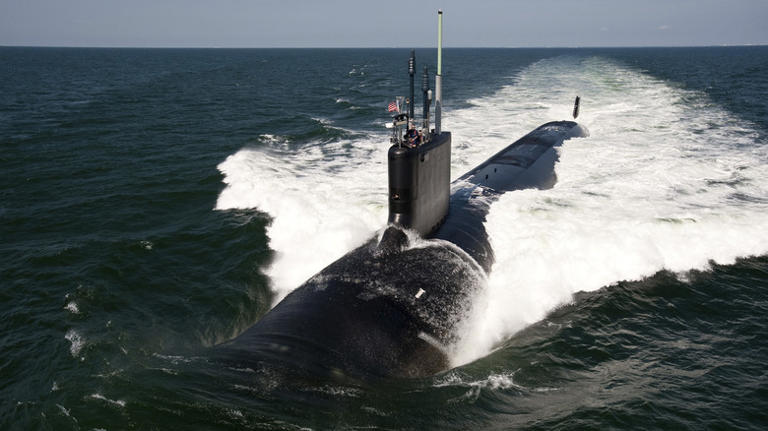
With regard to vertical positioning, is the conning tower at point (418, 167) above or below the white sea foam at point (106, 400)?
above

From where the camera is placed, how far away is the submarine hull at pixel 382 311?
342 inches

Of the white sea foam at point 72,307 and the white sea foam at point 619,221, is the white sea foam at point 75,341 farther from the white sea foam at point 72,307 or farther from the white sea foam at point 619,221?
the white sea foam at point 619,221

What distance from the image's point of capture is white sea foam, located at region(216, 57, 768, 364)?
13.3 m

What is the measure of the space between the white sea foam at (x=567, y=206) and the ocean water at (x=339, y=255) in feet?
0.30

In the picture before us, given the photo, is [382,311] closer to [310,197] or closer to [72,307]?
[72,307]

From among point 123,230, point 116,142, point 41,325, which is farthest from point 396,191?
point 116,142

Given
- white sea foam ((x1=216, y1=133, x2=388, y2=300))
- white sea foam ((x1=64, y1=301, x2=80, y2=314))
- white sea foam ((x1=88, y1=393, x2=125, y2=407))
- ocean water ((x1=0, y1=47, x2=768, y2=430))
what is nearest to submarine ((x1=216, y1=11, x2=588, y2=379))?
ocean water ((x1=0, y1=47, x2=768, y2=430))

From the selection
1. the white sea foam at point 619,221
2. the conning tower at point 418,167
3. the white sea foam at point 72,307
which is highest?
the conning tower at point 418,167

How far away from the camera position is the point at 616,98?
41.2 metres

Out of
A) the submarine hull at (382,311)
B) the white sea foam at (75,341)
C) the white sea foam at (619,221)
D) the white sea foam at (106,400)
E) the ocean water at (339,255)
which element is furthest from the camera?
the white sea foam at (619,221)

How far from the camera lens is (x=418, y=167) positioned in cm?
1112

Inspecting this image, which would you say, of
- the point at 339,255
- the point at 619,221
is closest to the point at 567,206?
the point at 619,221

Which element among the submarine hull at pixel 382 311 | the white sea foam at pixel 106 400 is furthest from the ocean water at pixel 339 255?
the submarine hull at pixel 382 311

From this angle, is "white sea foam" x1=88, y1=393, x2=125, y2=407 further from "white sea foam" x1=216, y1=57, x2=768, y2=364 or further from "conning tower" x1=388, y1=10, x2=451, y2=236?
"conning tower" x1=388, y1=10, x2=451, y2=236
